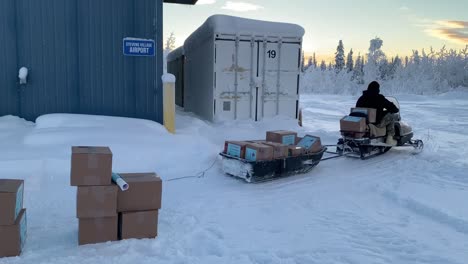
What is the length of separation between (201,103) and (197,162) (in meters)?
6.00

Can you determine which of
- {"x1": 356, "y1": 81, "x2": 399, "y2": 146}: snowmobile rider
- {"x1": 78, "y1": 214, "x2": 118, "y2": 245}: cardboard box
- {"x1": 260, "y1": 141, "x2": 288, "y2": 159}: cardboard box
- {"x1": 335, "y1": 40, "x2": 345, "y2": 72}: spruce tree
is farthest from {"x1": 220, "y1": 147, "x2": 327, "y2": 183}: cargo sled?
{"x1": 335, "y1": 40, "x2": 345, "y2": 72}: spruce tree

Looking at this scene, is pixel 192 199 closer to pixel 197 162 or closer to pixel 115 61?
pixel 197 162

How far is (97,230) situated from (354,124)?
620 centimetres

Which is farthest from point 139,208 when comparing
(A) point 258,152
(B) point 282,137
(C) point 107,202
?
(B) point 282,137

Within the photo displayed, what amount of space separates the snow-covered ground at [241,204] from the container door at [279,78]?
313 cm

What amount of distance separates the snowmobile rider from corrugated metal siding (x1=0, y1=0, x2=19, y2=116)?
7.96 metres

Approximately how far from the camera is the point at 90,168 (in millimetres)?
4082

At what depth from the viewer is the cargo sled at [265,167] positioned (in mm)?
6602

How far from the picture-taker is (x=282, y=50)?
39.7 ft

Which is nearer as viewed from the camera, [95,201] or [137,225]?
[95,201]

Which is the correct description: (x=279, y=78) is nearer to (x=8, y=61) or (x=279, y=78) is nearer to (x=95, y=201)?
(x=8, y=61)

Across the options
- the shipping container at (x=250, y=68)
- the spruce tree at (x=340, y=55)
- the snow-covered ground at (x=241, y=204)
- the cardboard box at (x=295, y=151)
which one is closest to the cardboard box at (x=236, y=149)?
the snow-covered ground at (x=241, y=204)

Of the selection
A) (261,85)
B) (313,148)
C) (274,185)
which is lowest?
(274,185)

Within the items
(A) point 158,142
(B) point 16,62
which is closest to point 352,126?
(A) point 158,142
